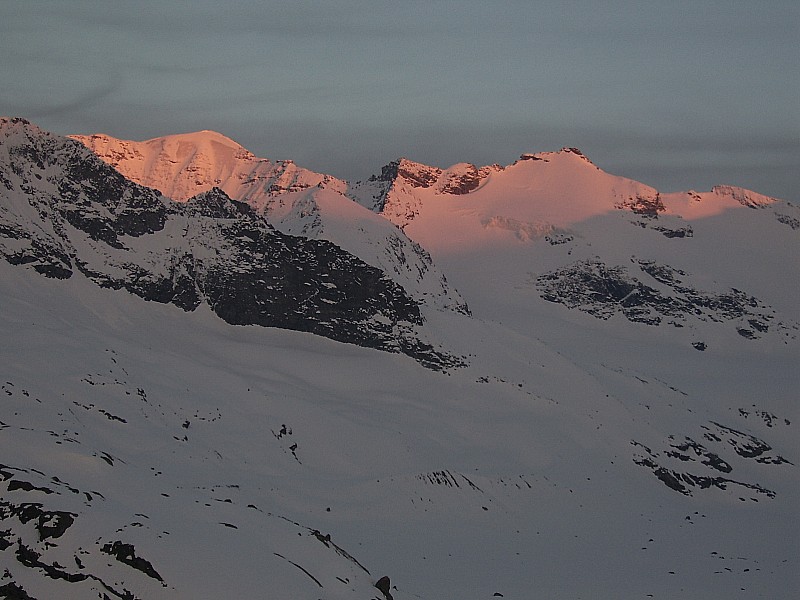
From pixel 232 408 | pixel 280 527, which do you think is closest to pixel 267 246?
pixel 232 408

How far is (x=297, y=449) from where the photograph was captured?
135 m

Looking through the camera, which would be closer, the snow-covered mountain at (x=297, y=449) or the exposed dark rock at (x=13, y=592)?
the exposed dark rock at (x=13, y=592)

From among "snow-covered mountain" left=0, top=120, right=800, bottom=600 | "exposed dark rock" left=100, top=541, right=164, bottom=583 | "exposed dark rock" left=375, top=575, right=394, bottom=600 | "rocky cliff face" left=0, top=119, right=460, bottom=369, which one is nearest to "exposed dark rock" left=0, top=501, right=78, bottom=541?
"snow-covered mountain" left=0, top=120, right=800, bottom=600

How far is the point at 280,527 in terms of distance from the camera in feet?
278

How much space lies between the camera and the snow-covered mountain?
2881 inches

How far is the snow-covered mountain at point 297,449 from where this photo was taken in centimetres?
7319

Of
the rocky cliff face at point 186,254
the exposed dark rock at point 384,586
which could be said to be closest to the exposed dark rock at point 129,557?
the exposed dark rock at point 384,586

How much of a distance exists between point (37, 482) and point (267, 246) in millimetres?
115072

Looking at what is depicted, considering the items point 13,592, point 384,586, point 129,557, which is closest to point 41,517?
point 129,557

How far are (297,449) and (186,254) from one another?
48098 mm

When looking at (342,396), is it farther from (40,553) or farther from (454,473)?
(40,553)

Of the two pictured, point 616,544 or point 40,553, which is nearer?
point 40,553

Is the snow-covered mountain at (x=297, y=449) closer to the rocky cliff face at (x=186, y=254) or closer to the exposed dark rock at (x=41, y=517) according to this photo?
the exposed dark rock at (x=41, y=517)

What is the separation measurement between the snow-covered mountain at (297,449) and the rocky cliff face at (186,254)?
393 millimetres
